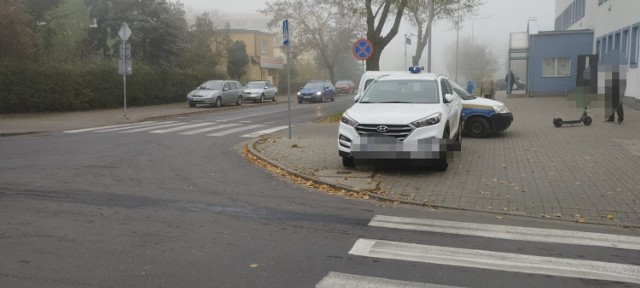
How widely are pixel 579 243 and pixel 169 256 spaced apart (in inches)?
156

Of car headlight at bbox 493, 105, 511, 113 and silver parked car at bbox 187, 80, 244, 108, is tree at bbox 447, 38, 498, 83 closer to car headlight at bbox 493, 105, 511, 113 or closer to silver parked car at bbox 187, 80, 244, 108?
silver parked car at bbox 187, 80, 244, 108

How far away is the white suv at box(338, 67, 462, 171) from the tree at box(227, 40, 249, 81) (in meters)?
42.4

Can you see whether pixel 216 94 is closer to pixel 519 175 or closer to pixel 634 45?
pixel 634 45

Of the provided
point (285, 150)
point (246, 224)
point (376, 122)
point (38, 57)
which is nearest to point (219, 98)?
point (38, 57)

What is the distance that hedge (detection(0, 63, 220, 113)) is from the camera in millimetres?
21984

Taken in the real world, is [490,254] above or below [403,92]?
below

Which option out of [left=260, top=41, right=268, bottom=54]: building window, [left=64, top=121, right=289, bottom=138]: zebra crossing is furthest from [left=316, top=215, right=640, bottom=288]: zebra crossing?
[left=260, top=41, right=268, bottom=54]: building window

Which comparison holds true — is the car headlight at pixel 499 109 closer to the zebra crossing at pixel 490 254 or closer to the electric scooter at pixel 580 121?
the electric scooter at pixel 580 121

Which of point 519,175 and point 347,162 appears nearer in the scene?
point 519,175

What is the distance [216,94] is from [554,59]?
19.8 metres

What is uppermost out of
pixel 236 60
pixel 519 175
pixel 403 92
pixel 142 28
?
pixel 142 28

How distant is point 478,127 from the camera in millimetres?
13984

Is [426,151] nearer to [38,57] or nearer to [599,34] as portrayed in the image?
[38,57]

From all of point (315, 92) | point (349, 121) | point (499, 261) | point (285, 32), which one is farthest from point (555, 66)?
point (499, 261)
